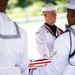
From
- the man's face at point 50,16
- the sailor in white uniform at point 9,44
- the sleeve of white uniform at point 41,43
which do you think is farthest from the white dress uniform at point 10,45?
the man's face at point 50,16

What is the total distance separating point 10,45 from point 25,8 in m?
12.8

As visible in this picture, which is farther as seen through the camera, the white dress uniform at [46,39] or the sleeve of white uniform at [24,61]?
the white dress uniform at [46,39]

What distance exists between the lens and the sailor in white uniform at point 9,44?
1.85 m

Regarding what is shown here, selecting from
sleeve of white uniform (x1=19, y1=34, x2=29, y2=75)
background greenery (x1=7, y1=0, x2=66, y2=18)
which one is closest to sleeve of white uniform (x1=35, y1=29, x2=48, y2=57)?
sleeve of white uniform (x1=19, y1=34, x2=29, y2=75)

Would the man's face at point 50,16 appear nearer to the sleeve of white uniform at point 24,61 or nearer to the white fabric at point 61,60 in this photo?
the sleeve of white uniform at point 24,61

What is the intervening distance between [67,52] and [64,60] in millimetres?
65

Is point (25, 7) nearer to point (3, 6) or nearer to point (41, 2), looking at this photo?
point (41, 2)

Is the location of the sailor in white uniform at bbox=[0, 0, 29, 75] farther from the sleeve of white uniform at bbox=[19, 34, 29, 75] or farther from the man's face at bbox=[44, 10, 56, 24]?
the man's face at bbox=[44, 10, 56, 24]

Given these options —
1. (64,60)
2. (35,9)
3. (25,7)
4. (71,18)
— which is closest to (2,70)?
(64,60)

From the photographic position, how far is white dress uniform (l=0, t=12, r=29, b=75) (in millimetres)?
1846

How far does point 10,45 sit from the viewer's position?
186cm

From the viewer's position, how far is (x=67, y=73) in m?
1.93

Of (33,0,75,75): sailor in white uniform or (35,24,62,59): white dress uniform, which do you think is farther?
(35,24,62,59): white dress uniform

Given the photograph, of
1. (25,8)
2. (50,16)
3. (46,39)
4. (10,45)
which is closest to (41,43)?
(46,39)
